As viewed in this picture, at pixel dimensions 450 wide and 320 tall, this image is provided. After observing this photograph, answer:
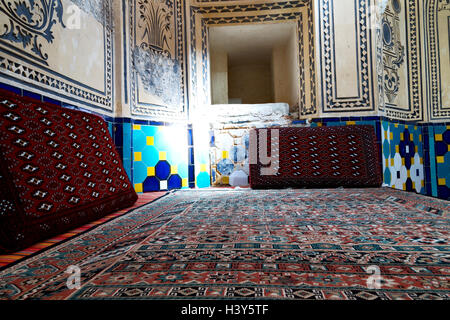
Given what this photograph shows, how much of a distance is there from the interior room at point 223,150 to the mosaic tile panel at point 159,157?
2cm

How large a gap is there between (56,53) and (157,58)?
1.44 metres

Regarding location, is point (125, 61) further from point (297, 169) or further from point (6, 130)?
point (297, 169)

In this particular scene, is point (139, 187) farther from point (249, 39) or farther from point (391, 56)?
point (391, 56)

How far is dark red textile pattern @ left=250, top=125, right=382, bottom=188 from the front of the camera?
3.07 m

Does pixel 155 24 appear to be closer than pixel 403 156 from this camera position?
Yes

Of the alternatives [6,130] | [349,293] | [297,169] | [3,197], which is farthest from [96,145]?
[297,169]

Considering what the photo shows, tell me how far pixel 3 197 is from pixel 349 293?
134 cm

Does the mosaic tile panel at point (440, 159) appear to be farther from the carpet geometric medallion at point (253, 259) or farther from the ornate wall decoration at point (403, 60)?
the carpet geometric medallion at point (253, 259)

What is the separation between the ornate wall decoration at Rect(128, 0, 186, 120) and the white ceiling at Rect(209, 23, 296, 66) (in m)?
0.70

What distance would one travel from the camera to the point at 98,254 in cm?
106

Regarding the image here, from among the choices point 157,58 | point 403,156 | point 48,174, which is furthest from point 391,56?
point 48,174

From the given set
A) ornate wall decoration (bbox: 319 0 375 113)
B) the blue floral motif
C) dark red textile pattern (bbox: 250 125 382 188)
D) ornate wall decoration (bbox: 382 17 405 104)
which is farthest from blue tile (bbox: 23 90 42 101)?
ornate wall decoration (bbox: 382 17 405 104)

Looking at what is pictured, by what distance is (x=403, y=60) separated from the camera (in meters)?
4.14

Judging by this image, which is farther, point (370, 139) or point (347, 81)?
point (347, 81)
